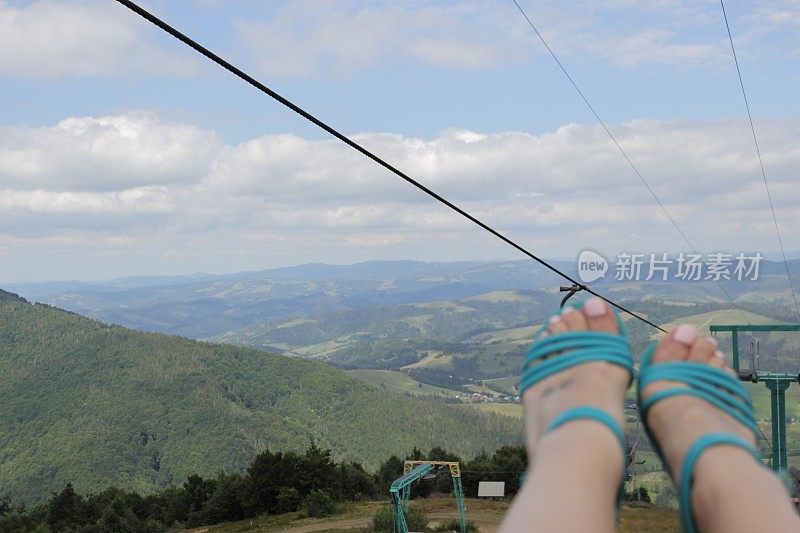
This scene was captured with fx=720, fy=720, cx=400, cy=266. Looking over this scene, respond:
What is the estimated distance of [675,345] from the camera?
278cm

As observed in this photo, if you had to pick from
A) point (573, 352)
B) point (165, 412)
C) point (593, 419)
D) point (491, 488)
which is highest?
point (573, 352)

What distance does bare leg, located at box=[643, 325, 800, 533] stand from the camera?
1.81 meters

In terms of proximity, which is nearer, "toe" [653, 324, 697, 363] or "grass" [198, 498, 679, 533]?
"toe" [653, 324, 697, 363]

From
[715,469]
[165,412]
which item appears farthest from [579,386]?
[165,412]

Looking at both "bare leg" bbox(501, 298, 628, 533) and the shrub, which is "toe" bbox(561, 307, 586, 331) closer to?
"bare leg" bbox(501, 298, 628, 533)

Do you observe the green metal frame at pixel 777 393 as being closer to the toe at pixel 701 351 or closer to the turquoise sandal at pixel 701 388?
the toe at pixel 701 351

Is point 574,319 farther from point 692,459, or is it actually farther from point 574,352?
point 692,459

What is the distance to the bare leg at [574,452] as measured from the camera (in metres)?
1.78

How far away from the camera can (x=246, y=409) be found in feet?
399

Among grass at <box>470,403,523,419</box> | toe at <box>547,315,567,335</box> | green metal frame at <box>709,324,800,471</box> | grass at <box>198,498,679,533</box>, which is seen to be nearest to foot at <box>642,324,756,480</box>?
toe at <box>547,315,567,335</box>

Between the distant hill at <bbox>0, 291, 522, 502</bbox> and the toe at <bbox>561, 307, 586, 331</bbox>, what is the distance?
97.7 meters

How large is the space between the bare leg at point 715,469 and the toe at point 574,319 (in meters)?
0.30

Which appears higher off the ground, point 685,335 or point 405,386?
point 685,335

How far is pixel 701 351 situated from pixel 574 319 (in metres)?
0.50
